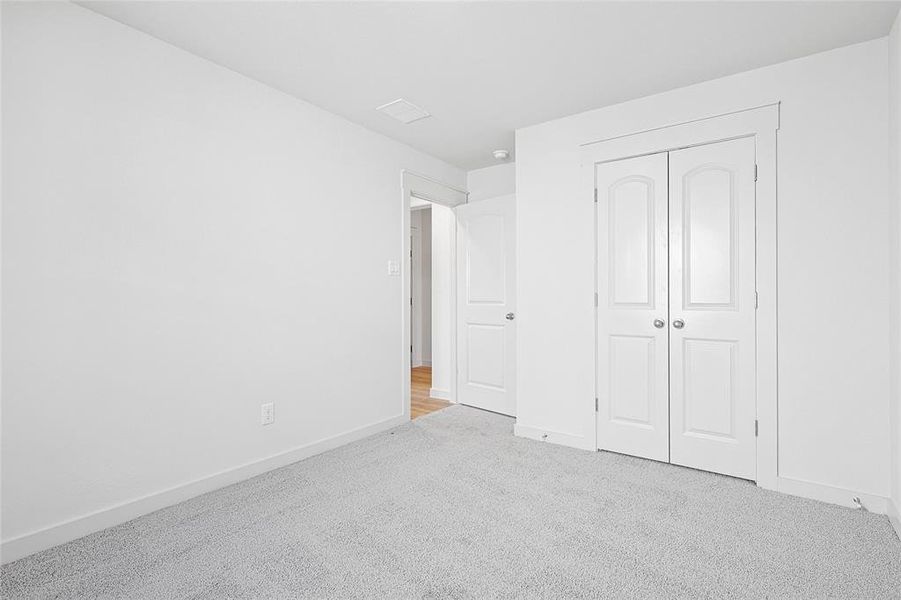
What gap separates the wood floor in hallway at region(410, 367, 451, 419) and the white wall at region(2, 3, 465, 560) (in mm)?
1140

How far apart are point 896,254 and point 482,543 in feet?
7.76

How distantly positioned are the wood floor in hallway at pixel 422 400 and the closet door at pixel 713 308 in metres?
2.24

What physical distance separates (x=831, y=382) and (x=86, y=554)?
12.0 ft

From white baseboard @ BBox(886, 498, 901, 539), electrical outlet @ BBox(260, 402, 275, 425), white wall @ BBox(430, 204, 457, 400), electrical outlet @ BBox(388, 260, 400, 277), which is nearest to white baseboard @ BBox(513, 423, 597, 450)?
white wall @ BBox(430, 204, 457, 400)

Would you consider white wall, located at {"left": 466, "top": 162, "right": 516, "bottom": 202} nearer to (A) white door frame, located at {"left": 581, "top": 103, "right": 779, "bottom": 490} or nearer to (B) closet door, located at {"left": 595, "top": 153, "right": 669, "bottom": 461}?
(B) closet door, located at {"left": 595, "top": 153, "right": 669, "bottom": 461}

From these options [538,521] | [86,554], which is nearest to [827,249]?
[538,521]

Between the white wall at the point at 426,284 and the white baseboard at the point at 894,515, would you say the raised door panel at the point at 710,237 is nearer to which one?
the white baseboard at the point at 894,515

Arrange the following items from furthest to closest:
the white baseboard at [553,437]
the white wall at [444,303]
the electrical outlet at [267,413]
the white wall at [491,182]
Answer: the white wall at [444,303]
the white wall at [491,182]
the white baseboard at [553,437]
the electrical outlet at [267,413]

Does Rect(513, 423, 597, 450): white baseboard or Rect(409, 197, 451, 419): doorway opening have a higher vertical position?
Rect(409, 197, 451, 419): doorway opening

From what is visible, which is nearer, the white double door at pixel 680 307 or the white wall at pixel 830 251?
the white wall at pixel 830 251

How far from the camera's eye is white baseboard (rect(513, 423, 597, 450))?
3180mm

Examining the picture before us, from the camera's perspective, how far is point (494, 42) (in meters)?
2.31

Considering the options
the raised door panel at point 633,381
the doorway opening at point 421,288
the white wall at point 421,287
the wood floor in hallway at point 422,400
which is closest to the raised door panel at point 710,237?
the raised door panel at point 633,381

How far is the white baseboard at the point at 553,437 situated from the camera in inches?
125
